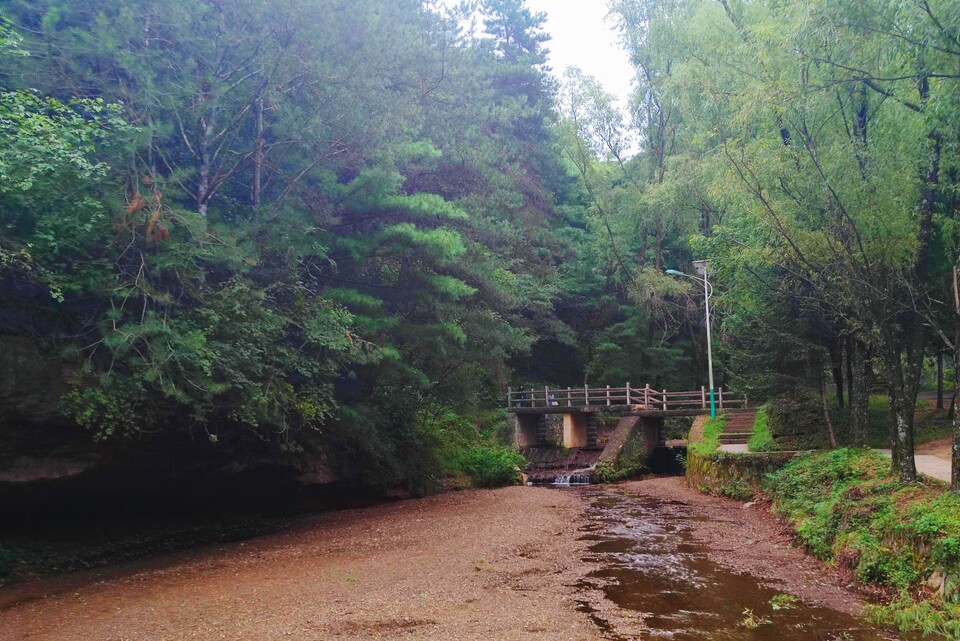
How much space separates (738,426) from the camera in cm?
2364

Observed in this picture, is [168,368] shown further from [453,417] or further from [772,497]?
[453,417]

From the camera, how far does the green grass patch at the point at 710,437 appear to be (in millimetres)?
20823

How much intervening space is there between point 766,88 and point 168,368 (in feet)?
33.5

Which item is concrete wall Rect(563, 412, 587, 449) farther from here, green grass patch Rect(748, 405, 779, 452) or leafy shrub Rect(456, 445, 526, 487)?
green grass patch Rect(748, 405, 779, 452)

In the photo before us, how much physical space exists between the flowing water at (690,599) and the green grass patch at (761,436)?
7843 millimetres

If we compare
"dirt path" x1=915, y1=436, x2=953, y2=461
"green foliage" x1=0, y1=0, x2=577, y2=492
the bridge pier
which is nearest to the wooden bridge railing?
the bridge pier

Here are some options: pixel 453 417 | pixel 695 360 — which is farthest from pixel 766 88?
pixel 695 360

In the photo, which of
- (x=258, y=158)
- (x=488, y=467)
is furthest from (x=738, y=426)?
(x=258, y=158)

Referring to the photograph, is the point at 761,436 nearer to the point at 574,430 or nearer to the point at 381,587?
the point at 574,430

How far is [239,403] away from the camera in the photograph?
37.5 feet

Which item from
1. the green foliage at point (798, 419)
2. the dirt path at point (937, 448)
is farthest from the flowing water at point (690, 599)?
the green foliage at point (798, 419)

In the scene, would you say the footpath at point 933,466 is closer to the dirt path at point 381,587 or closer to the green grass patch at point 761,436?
the dirt path at point 381,587

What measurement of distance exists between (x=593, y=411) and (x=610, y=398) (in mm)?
1174

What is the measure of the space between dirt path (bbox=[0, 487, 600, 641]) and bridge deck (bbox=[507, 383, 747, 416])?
1537 centimetres
